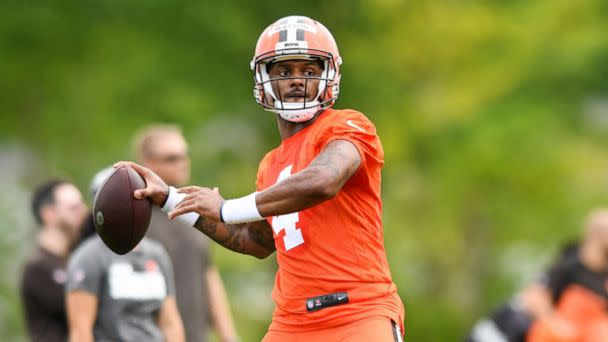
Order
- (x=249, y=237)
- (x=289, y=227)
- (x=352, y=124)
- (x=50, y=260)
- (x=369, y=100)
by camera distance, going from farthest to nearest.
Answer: (x=369, y=100) → (x=50, y=260) → (x=249, y=237) → (x=289, y=227) → (x=352, y=124)

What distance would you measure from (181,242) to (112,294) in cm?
130

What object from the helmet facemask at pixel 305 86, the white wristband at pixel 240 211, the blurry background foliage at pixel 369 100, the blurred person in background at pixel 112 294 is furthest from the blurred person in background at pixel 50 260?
the blurry background foliage at pixel 369 100

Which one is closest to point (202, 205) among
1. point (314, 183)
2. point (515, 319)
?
point (314, 183)

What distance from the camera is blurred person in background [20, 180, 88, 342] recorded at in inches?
301

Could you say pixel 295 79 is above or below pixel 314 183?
above

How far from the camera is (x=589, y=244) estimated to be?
10.9 meters

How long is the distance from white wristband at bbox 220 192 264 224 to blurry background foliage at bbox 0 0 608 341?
33.8 ft

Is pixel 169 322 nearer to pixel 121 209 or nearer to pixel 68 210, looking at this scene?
pixel 68 210

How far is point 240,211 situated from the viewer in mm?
5027

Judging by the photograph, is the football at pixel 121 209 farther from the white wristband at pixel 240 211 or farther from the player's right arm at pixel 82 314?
the player's right arm at pixel 82 314

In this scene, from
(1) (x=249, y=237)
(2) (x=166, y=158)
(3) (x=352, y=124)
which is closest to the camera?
(3) (x=352, y=124)

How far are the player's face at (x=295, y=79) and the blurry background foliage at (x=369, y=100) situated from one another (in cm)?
984

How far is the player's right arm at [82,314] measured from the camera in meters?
6.62

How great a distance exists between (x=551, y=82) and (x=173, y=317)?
11489 millimetres
